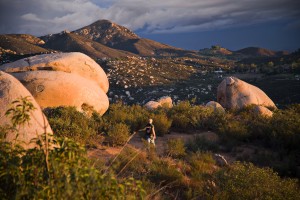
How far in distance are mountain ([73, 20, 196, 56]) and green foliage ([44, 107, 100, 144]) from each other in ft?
325

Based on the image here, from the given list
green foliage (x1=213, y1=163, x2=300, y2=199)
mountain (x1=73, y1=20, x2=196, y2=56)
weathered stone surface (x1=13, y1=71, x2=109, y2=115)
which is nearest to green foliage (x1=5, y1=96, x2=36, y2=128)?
green foliage (x1=213, y1=163, x2=300, y2=199)

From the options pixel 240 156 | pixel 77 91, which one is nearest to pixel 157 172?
pixel 240 156

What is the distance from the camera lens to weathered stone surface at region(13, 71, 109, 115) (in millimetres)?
11406

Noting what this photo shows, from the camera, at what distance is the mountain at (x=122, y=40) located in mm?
114625

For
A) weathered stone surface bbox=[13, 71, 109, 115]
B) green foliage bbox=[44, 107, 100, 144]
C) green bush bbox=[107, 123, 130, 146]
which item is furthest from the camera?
weathered stone surface bbox=[13, 71, 109, 115]

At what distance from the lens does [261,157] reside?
893cm

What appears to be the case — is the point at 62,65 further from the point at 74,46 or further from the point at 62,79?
the point at 74,46

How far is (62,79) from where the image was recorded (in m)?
11.8

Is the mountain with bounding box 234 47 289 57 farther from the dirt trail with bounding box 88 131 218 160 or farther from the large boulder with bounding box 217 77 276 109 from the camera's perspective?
the dirt trail with bounding box 88 131 218 160

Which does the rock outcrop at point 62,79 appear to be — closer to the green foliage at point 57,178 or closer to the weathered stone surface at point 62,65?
the weathered stone surface at point 62,65

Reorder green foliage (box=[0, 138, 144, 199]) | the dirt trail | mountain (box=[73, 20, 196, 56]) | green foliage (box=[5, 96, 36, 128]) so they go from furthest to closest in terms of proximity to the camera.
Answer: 1. mountain (box=[73, 20, 196, 56])
2. the dirt trail
3. green foliage (box=[5, 96, 36, 128])
4. green foliage (box=[0, 138, 144, 199])

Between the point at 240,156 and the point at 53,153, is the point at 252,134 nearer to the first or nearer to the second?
the point at 240,156

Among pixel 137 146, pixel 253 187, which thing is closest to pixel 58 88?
pixel 137 146

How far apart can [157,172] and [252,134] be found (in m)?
5.64
